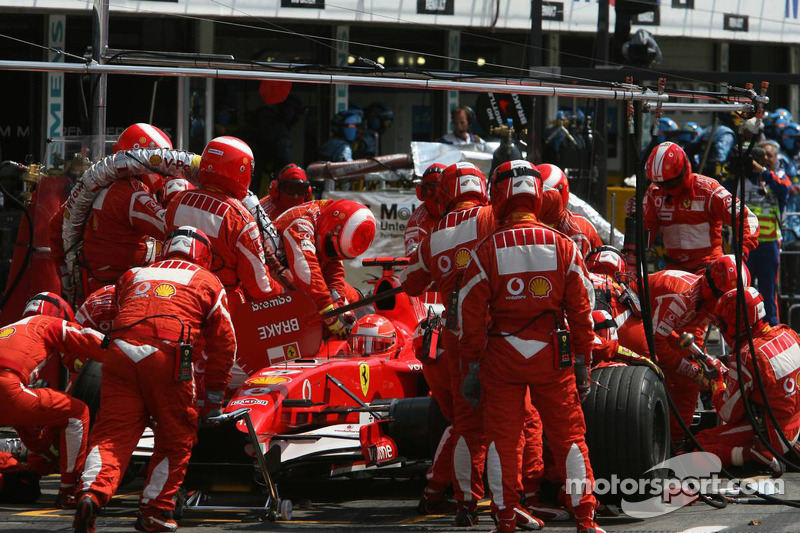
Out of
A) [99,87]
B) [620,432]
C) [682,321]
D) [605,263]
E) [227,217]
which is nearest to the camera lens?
[620,432]

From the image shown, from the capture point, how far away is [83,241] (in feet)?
30.0

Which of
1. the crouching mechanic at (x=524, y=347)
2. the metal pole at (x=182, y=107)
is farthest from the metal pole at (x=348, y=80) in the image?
the metal pole at (x=182, y=107)

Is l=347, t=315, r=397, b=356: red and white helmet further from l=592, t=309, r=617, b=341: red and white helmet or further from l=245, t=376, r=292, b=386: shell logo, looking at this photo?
l=592, t=309, r=617, b=341: red and white helmet

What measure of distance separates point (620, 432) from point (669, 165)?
3496mm

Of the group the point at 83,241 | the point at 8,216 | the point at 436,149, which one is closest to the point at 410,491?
the point at 83,241

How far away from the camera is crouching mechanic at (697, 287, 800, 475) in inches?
309

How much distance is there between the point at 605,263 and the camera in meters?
8.45

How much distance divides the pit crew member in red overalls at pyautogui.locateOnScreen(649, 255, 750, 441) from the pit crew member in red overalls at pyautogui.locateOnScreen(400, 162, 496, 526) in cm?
A: 182

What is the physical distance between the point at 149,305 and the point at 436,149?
290 inches

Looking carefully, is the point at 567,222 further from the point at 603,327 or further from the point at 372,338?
the point at 603,327

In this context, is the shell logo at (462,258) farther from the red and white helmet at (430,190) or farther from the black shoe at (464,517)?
the red and white helmet at (430,190)

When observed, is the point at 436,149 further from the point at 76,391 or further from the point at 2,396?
the point at 2,396

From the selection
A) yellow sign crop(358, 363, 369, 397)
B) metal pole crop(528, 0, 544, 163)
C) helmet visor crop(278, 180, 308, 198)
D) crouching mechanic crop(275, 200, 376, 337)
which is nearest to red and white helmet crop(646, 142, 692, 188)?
crouching mechanic crop(275, 200, 376, 337)

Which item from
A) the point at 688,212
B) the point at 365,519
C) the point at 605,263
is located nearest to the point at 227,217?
the point at 365,519
